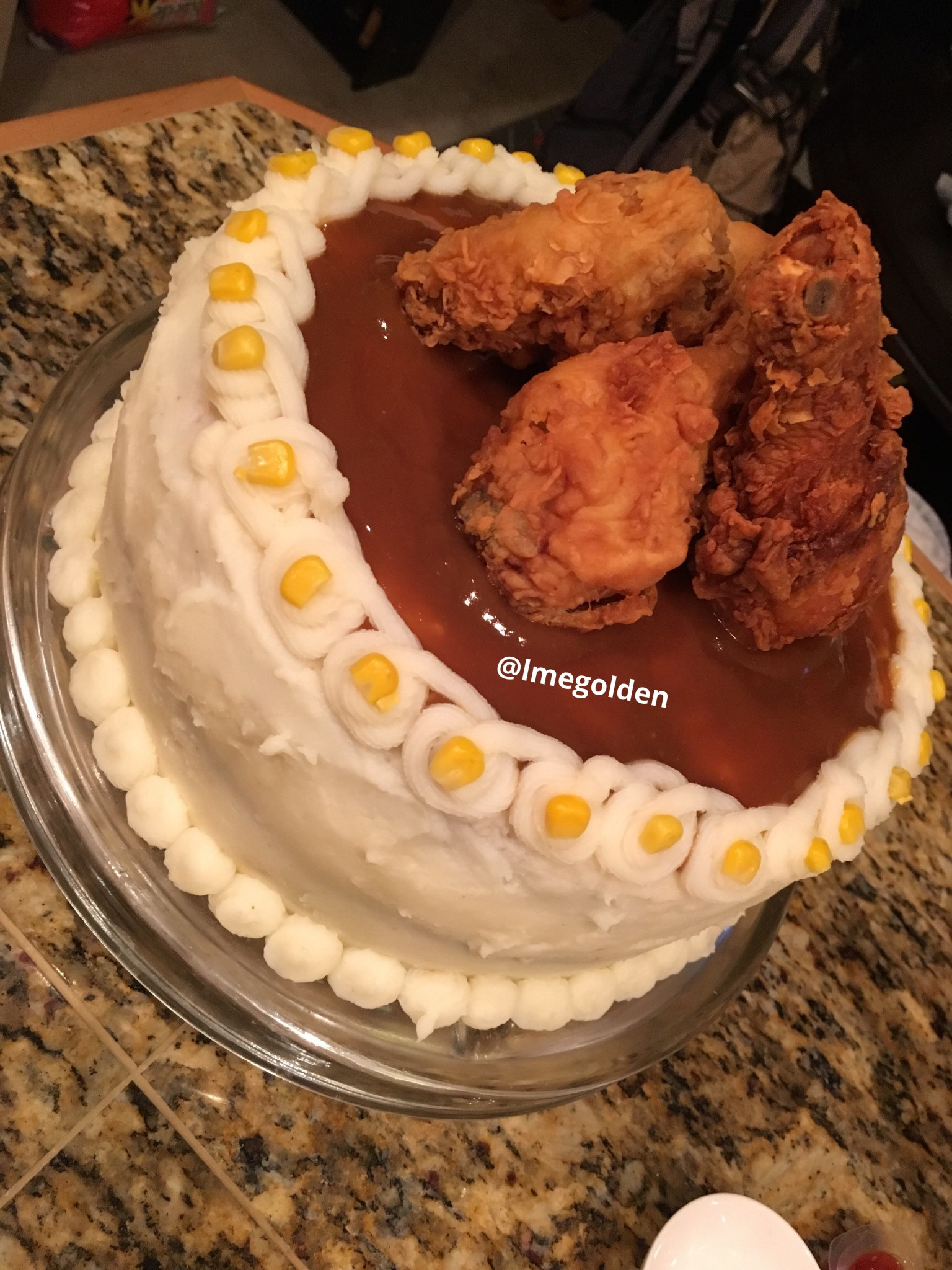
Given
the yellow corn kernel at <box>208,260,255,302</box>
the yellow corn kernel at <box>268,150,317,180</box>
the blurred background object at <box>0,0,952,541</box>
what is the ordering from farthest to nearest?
1. the blurred background object at <box>0,0,952,541</box>
2. the yellow corn kernel at <box>268,150,317,180</box>
3. the yellow corn kernel at <box>208,260,255,302</box>

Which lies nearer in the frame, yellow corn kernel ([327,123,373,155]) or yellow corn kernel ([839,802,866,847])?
yellow corn kernel ([839,802,866,847])

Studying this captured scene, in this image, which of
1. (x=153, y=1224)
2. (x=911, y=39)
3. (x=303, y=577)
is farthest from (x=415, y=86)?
(x=153, y=1224)

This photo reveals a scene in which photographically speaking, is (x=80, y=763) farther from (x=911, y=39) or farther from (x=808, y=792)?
(x=911, y=39)

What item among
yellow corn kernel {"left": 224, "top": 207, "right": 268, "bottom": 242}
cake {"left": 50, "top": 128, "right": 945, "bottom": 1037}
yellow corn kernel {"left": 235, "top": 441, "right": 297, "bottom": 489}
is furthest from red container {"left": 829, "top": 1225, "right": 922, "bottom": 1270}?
yellow corn kernel {"left": 224, "top": 207, "right": 268, "bottom": 242}

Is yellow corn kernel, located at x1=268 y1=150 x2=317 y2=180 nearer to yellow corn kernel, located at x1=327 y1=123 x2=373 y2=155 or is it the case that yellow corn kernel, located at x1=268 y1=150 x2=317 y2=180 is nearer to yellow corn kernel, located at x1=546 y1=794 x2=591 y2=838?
yellow corn kernel, located at x1=327 y1=123 x2=373 y2=155

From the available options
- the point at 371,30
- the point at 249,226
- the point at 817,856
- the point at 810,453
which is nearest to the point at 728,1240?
the point at 817,856

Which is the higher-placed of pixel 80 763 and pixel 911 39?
pixel 911 39
